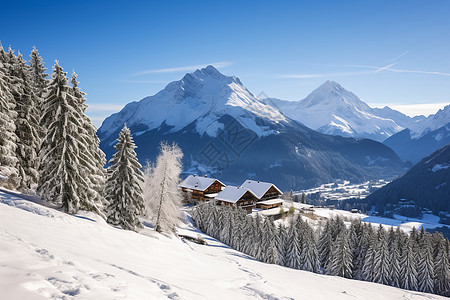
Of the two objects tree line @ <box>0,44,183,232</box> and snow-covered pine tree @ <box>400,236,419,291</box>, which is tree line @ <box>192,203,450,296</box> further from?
tree line @ <box>0,44,183,232</box>

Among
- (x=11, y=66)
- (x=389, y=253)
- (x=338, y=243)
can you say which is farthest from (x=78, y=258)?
(x=389, y=253)

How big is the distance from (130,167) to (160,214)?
9518 millimetres

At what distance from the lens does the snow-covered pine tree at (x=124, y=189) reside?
26.6 m

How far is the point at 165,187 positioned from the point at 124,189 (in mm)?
7183

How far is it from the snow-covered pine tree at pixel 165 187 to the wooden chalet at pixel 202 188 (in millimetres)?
51435

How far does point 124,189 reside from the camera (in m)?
27.0

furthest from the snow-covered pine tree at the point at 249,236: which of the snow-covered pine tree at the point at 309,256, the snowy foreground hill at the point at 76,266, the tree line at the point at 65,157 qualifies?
the snowy foreground hill at the point at 76,266

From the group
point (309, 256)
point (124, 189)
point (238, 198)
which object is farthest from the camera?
point (238, 198)

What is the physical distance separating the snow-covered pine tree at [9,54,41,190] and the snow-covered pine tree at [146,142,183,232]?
1357 centimetres

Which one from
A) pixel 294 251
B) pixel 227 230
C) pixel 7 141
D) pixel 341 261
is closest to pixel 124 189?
pixel 7 141

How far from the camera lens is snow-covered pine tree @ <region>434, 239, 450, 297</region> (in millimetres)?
41531

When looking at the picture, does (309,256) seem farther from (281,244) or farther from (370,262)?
(370,262)

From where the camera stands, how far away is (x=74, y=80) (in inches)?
947

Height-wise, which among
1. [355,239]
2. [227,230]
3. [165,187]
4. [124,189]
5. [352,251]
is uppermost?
[165,187]
